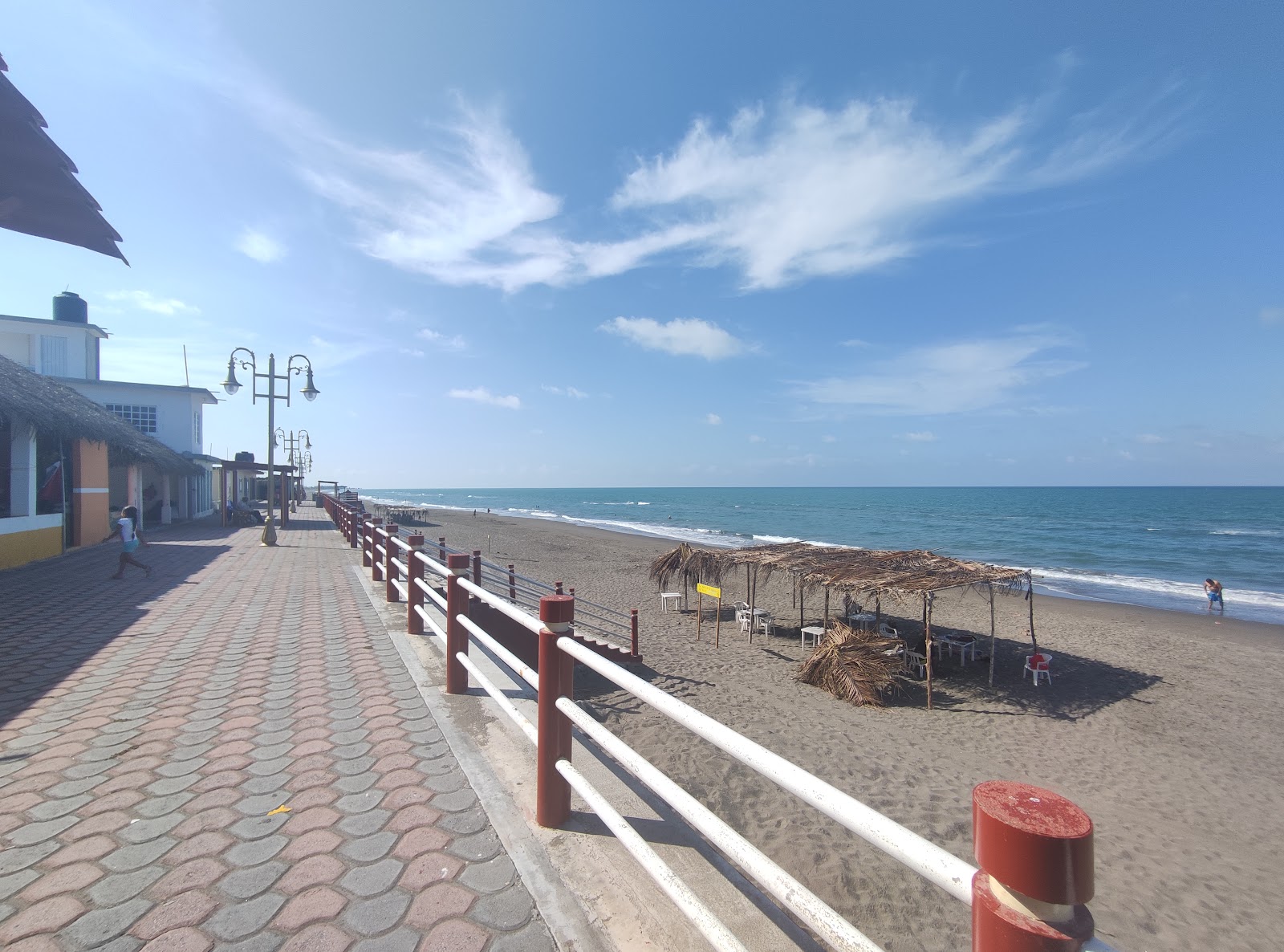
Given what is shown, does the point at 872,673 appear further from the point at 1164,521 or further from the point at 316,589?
the point at 1164,521

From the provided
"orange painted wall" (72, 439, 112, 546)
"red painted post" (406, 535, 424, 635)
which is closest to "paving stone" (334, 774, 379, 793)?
"red painted post" (406, 535, 424, 635)

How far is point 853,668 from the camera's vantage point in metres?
10.3

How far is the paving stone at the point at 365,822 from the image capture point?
8.52 feet

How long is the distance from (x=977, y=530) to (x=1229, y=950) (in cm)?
5048

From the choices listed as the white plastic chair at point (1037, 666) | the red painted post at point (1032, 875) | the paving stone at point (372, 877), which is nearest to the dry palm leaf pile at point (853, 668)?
the white plastic chair at point (1037, 666)

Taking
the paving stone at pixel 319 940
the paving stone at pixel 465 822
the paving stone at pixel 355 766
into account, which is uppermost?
the paving stone at pixel 355 766

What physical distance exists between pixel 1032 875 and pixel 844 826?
395mm

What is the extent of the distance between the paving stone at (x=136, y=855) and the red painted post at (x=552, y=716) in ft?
4.95

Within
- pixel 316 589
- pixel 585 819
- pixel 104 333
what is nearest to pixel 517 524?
pixel 104 333

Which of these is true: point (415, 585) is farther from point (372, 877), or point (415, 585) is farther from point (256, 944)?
point (256, 944)

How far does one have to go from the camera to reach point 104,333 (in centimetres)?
2492

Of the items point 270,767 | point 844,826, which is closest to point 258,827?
point 270,767

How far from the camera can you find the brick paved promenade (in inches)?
81.2

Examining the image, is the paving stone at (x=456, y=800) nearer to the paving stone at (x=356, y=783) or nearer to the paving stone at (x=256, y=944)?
the paving stone at (x=356, y=783)
